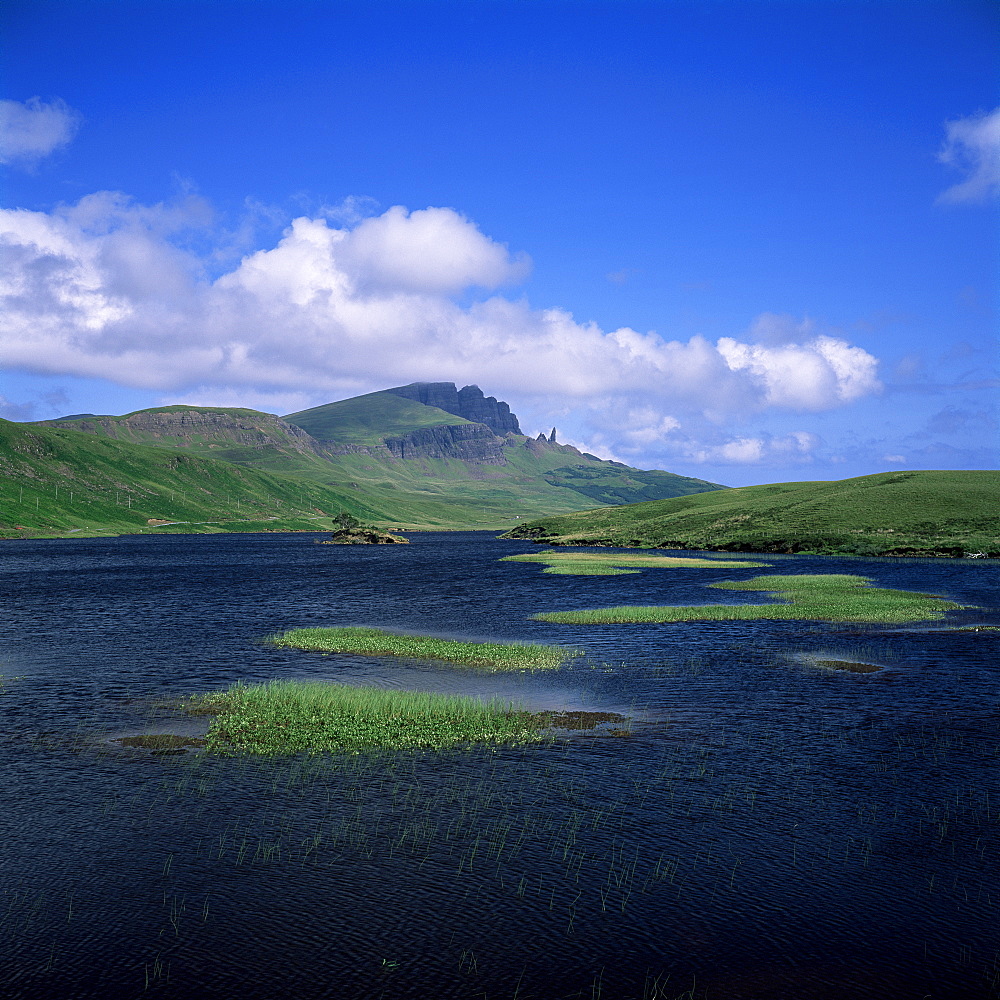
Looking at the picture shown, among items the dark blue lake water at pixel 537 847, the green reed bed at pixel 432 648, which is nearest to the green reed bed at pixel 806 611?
the green reed bed at pixel 432 648

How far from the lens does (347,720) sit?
126ft

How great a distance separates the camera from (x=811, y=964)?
18688mm

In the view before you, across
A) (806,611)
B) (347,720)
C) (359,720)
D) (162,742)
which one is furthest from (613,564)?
(162,742)

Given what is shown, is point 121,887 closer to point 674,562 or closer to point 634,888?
point 634,888

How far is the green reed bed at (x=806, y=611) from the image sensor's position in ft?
247

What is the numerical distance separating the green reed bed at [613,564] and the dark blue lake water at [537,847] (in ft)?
273

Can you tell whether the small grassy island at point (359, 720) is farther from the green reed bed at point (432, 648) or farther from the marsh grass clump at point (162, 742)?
the green reed bed at point (432, 648)

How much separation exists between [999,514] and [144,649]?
179 m

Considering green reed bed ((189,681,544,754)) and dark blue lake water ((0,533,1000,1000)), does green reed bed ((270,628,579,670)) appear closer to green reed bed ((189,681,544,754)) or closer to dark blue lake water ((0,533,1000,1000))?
dark blue lake water ((0,533,1000,1000))

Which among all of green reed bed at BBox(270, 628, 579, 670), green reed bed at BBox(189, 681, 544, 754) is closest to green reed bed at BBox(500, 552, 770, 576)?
green reed bed at BBox(270, 628, 579, 670)

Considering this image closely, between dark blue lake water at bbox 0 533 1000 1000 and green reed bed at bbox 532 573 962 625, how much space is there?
22.7m

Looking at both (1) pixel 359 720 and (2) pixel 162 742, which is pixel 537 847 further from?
(2) pixel 162 742

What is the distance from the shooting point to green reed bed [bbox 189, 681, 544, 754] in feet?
117

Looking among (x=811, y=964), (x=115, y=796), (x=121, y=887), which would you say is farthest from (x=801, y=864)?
(x=115, y=796)
